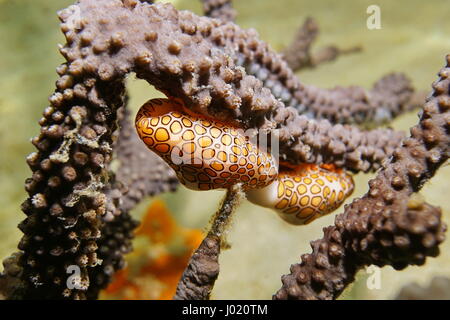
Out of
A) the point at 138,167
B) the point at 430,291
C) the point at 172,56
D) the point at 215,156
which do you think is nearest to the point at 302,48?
the point at 138,167

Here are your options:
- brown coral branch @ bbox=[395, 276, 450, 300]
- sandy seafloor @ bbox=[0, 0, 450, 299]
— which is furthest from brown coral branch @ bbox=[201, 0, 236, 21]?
Answer: brown coral branch @ bbox=[395, 276, 450, 300]

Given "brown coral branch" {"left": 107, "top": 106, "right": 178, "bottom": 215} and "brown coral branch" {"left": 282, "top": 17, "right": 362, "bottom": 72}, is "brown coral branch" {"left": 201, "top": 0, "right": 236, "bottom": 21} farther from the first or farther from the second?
"brown coral branch" {"left": 282, "top": 17, "right": 362, "bottom": 72}

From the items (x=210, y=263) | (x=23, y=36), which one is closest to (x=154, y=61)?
(x=210, y=263)

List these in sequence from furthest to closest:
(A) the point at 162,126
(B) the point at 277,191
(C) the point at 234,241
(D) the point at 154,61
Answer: (C) the point at 234,241, (B) the point at 277,191, (A) the point at 162,126, (D) the point at 154,61

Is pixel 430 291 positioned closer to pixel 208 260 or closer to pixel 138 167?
pixel 208 260

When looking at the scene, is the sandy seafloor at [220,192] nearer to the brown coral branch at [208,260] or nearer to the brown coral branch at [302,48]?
the brown coral branch at [302,48]

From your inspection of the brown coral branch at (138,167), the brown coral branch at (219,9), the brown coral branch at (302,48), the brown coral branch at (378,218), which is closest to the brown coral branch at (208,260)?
the brown coral branch at (378,218)
